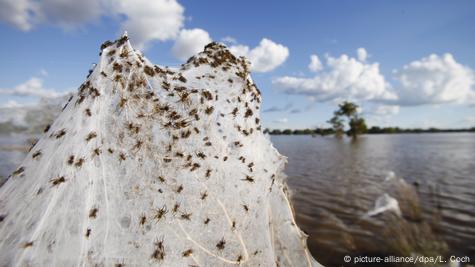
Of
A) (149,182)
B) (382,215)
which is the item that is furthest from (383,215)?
(149,182)

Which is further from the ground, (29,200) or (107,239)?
(29,200)

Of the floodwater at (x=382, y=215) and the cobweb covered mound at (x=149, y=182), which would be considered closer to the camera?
the cobweb covered mound at (x=149, y=182)

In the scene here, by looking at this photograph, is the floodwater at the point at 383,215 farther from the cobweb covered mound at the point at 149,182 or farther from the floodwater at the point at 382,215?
the cobweb covered mound at the point at 149,182

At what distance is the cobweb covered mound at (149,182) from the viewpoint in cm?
253

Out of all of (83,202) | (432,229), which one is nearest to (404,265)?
(432,229)

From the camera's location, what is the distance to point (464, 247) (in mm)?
5289

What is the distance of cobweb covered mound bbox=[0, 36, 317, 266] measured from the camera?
253 centimetres

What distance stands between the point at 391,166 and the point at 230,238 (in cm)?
1509

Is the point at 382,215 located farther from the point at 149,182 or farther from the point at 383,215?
the point at 149,182

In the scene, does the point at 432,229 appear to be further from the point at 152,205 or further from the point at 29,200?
the point at 29,200

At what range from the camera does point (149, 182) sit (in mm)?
3055

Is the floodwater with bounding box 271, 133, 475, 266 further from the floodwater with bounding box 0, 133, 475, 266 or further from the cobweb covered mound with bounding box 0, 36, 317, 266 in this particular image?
the cobweb covered mound with bounding box 0, 36, 317, 266

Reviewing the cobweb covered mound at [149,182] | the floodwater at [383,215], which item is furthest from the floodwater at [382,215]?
the cobweb covered mound at [149,182]

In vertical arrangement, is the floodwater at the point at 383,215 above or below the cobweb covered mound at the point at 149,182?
below
